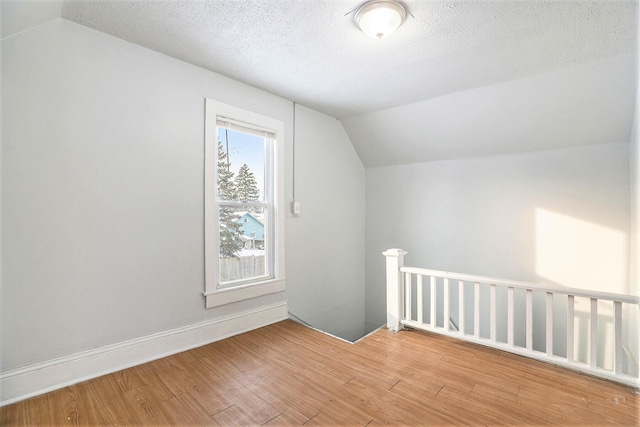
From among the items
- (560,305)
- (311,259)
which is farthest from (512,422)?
(311,259)

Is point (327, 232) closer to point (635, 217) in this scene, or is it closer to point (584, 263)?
point (584, 263)

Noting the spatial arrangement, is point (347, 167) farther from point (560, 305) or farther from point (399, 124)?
point (560, 305)

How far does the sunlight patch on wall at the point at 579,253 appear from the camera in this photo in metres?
2.78

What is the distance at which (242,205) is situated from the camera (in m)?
2.89

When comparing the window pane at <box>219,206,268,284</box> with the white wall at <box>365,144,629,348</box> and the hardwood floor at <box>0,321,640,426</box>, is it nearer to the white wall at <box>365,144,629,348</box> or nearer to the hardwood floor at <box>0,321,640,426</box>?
the hardwood floor at <box>0,321,640,426</box>

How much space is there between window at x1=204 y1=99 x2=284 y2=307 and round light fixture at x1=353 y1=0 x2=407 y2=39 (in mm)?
1444

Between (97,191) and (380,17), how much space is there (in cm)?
214

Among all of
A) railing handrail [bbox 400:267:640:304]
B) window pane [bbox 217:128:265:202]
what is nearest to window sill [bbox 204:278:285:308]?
window pane [bbox 217:128:265:202]

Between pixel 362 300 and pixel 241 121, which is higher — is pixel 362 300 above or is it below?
below

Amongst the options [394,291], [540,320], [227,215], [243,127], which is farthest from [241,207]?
[540,320]

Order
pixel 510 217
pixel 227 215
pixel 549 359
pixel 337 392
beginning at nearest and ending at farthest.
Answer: pixel 337 392 < pixel 549 359 < pixel 227 215 < pixel 510 217

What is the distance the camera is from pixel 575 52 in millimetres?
2186

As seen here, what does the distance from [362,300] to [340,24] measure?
347cm

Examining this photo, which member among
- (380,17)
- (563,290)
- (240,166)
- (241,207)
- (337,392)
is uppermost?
(380,17)
